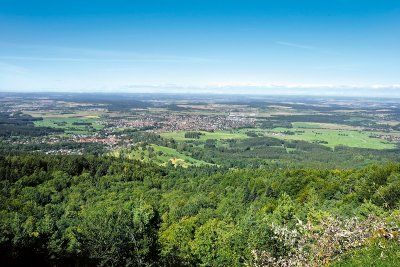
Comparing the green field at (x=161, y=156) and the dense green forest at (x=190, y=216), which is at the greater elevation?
the dense green forest at (x=190, y=216)

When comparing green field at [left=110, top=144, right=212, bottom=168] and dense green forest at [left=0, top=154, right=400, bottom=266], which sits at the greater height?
dense green forest at [left=0, top=154, right=400, bottom=266]

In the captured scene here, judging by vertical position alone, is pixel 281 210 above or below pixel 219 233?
above

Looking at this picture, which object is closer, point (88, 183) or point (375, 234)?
point (375, 234)

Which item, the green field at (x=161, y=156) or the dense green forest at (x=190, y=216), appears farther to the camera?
the green field at (x=161, y=156)

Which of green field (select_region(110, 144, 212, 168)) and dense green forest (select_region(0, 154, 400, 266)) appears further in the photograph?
green field (select_region(110, 144, 212, 168))

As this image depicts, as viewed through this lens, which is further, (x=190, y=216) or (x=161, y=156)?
(x=161, y=156)

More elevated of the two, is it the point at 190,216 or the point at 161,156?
the point at 190,216

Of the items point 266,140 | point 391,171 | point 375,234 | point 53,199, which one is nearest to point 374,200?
point 391,171

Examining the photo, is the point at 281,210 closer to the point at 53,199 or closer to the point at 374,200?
the point at 374,200
